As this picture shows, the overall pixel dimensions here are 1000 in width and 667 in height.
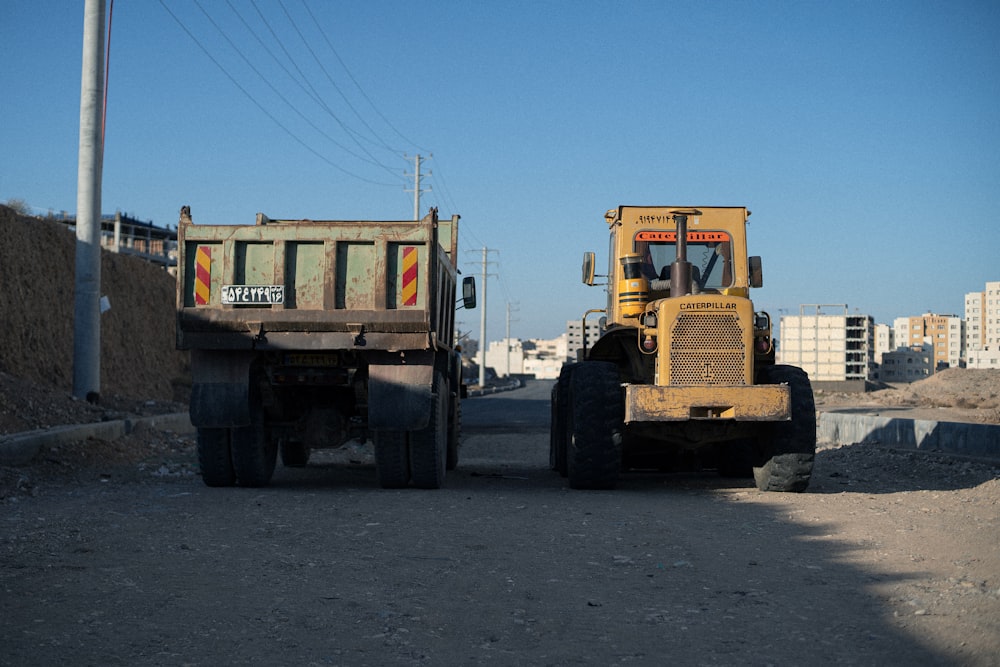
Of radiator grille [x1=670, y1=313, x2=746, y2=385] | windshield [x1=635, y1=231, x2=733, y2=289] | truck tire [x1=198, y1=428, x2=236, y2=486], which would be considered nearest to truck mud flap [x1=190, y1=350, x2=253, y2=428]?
truck tire [x1=198, y1=428, x2=236, y2=486]

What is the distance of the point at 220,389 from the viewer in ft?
35.1

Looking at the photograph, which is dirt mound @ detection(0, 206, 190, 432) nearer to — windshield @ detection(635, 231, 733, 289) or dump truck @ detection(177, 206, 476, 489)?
dump truck @ detection(177, 206, 476, 489)

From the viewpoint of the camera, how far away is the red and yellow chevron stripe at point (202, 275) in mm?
10727

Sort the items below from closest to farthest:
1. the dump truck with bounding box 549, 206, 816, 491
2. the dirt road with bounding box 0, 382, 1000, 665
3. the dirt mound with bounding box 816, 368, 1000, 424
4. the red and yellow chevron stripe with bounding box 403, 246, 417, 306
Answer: the dirt road with bounding box 0, 382, 1000, 665, the dump truck with bounding box 549, 206, 816, 491, the red and yellow chevron stripe with bounding box 403, 246, 417, 306, the dirt mound with bounding box 816, 368, 1000, 424

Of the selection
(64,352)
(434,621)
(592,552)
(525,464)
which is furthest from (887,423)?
(64,352)

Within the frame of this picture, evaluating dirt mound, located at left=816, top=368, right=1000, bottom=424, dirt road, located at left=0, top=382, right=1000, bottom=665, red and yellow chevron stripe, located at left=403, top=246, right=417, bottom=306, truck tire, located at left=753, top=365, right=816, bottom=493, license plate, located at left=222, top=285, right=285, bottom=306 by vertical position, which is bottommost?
dirt mound, located at left=816, top=368, right=1000, bottom=424

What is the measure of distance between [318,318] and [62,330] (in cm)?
1341

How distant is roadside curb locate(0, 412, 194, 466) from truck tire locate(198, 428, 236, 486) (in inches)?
97.8

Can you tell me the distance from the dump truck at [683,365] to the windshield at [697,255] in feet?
0.04

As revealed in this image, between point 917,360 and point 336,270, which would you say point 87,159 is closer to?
point 336,270

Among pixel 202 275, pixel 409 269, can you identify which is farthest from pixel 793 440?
pixel 202 275

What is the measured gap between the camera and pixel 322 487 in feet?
38.7

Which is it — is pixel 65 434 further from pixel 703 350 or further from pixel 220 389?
pixel 703 350

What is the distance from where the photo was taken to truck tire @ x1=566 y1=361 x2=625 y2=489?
1062 centimetres
